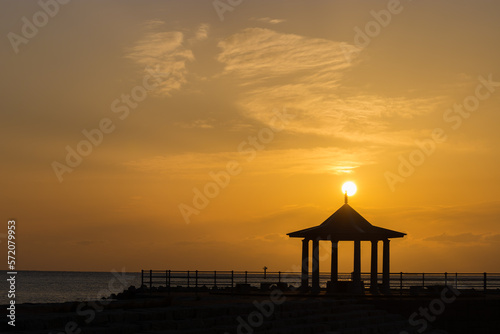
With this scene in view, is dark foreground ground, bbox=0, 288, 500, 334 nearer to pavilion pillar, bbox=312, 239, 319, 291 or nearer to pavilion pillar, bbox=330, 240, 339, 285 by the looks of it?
pavilion pillar, bbox=312, 239, 319, 291

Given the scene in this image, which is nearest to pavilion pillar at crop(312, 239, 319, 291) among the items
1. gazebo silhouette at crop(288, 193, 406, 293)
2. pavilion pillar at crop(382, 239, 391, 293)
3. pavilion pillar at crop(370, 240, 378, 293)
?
gazebo silhouette at crop(288, 193, 406, 293)

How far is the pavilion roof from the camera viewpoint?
3478 cm

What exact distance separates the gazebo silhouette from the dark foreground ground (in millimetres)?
2382

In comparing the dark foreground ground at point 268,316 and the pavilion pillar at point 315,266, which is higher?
the pavilion pillar at point 315,266

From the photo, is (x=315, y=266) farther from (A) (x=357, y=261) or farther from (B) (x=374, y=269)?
(B) (x=374, y=269)

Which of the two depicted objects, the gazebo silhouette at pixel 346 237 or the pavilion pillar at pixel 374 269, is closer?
the gazebo silhouette at pixel 346 237

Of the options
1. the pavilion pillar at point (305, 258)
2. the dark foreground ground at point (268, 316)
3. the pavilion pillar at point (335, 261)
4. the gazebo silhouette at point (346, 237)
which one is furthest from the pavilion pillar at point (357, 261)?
the dark foreground ground at point (268, 316)

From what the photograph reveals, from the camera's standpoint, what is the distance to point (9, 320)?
14797 millimetres

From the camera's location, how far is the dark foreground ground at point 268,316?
15.8m

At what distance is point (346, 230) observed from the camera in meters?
34.7

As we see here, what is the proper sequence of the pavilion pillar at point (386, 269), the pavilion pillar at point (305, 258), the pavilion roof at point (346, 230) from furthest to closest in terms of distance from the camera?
1. the pavilion pillar at point (386, 269)
2. the pavilion pillar at point (305, 258)
3. the pavilion roof at point (346, 230)

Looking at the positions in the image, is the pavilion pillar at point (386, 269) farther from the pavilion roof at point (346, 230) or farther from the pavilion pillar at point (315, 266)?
the pavilion pillar at point (315, 266)

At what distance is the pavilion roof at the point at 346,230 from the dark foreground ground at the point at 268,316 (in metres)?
3.16

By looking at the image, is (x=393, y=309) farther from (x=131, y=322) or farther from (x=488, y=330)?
(x=131, y=322)
